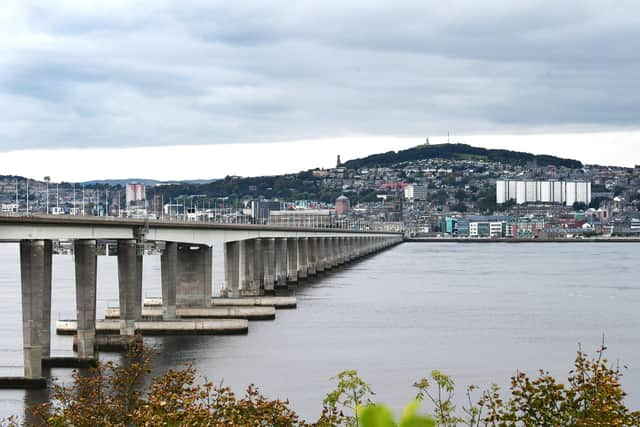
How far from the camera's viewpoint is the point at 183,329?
67750mm

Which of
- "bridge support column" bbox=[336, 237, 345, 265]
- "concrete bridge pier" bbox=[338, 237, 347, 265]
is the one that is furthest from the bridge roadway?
"concrete bridge pier" bbox=[338, 237, 347, 265]

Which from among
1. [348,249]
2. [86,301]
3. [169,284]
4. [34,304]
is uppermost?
[34,304]

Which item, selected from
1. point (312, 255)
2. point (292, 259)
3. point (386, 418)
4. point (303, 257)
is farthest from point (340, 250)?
point (386, 418)

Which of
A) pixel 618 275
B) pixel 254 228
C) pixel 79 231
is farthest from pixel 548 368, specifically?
pixel 618 275

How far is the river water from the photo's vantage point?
49.3 meters

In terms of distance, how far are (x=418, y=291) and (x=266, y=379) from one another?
58986 millimetres

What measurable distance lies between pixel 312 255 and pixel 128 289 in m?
85.9

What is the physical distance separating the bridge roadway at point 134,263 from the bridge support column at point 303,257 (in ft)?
1.97

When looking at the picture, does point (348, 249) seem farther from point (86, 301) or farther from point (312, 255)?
point (86, 301)

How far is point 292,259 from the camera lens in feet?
410

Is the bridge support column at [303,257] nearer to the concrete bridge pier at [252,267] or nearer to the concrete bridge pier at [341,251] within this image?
the concrete bridge pier at [252,267]

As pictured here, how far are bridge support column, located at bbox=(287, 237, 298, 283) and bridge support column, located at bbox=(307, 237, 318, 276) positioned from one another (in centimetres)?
960

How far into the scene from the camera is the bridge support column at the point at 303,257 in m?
132

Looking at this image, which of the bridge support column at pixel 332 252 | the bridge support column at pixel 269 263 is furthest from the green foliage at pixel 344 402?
the bridge support column at pixel 332 252
